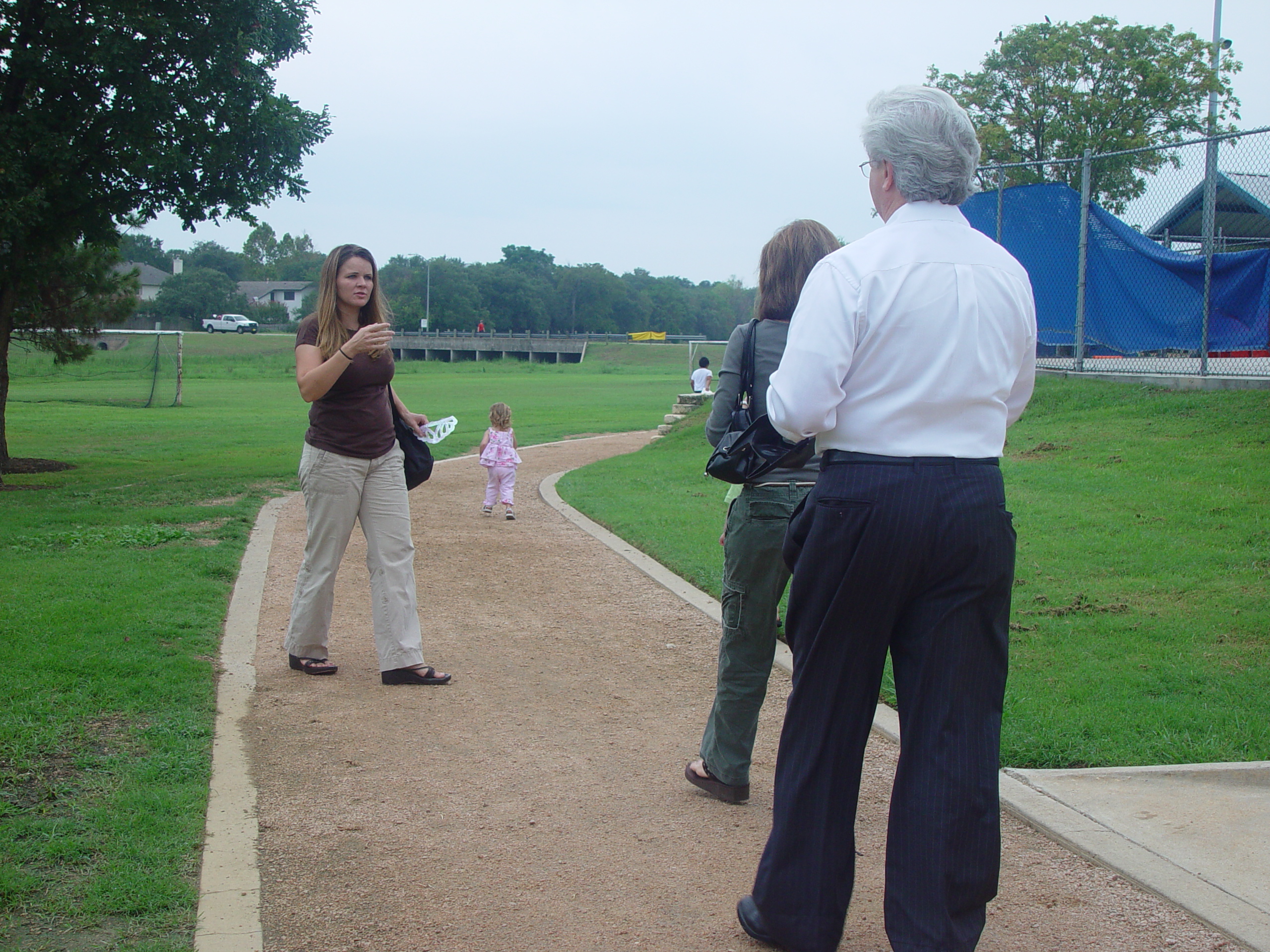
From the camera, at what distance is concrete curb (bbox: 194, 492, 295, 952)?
2834mm

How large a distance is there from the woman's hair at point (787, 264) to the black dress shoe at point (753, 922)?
1.73 metres

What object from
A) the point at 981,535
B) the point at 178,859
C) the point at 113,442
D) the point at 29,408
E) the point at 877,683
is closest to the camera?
the point at 981,535

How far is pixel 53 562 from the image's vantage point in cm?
750

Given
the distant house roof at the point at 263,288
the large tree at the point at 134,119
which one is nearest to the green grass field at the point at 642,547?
the large tree at the point at 134,119

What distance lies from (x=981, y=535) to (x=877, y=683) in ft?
1.43

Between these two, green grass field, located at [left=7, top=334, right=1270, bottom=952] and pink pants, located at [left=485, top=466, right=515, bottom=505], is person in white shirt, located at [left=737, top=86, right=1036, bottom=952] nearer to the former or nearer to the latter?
green grass field, located at [left=7, top=334, right=1270, bottom=952]

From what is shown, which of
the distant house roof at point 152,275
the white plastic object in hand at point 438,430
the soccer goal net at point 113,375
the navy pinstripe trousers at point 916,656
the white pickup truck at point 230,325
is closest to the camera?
the navy pinstripe trousers at point 916,656

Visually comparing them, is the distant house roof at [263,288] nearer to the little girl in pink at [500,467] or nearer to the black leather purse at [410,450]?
the little girl in pink at [500,467]

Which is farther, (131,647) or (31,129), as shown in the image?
(31,129)

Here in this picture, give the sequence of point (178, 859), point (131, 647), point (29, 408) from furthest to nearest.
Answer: point (29, 408), point (131, 647), point (178, 859)

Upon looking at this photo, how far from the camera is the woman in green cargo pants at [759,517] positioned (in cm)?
348

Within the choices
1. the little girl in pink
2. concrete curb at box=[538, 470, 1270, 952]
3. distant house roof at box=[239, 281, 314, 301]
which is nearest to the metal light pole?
the little girl in pink

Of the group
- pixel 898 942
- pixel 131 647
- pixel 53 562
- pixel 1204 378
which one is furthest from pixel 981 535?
pixel 1204 378

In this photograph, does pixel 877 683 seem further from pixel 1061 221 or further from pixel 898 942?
pixel 1061 221
